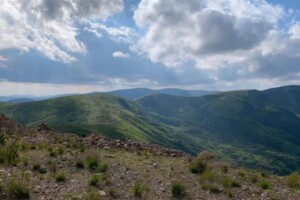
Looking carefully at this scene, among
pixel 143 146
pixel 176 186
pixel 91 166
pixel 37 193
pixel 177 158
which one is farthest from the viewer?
pixel 143 146

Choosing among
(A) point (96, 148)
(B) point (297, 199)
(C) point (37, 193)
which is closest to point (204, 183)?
(B) point (297, 199)

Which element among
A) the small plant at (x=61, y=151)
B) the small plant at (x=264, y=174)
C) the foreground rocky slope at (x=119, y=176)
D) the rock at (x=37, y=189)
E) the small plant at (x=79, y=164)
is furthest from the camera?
the small plant at (x=61, y=151)

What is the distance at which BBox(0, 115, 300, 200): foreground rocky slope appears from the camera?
15.4 m

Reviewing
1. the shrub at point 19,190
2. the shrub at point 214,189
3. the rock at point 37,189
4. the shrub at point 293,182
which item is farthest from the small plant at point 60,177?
the shrub at point 293,182

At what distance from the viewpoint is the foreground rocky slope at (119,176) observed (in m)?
15.4

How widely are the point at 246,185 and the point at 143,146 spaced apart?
10.5 metres

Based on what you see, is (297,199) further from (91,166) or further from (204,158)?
(91,166)

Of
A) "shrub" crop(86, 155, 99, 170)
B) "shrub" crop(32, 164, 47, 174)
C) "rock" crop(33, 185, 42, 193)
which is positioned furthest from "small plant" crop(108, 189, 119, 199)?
"shrub" crop(32, 164, 47, 174)

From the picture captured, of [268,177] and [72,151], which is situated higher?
[72,151]

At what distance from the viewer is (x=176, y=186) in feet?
52.6

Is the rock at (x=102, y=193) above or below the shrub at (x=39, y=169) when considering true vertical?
below

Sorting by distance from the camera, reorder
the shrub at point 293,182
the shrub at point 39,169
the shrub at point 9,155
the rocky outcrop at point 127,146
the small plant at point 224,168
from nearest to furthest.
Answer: the shrub at point 39,169 < the shrub at point 9,155 < the shrub at point 293,182 < the small plant at point 224,168 < the rocky outcrop at point 127,146

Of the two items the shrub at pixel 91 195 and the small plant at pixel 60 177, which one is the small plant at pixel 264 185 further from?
the small plant at pixel 60 177

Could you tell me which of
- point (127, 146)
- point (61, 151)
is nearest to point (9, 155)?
point (61, 151)
